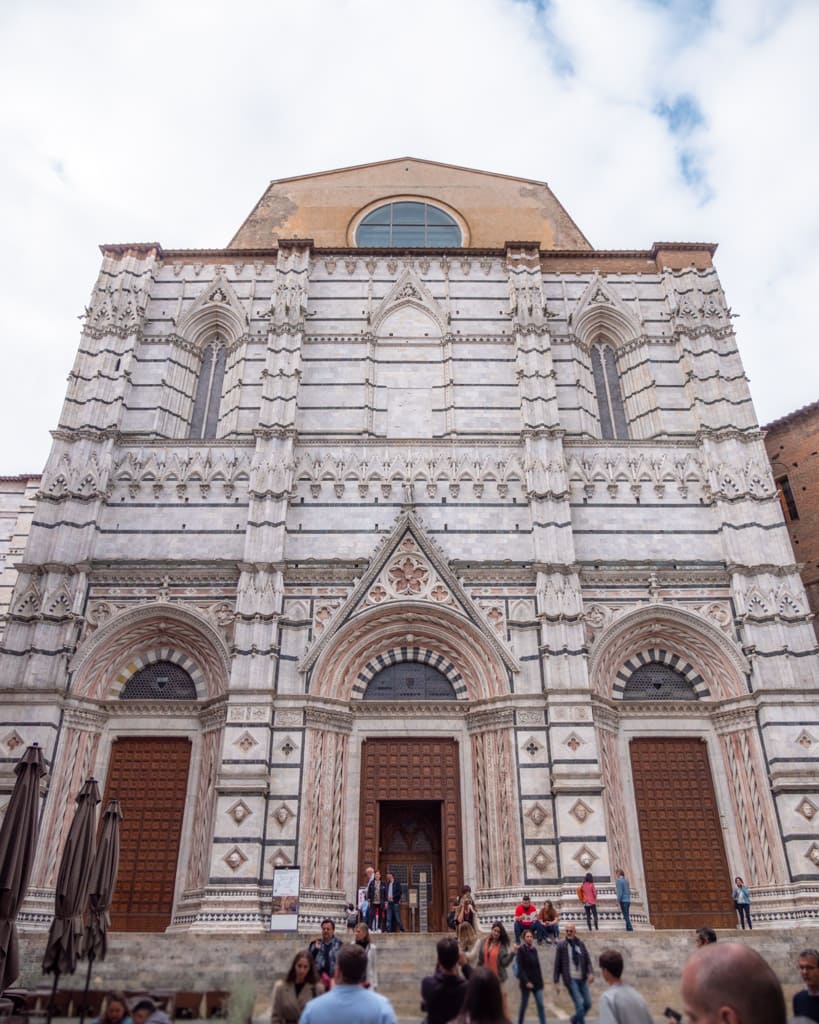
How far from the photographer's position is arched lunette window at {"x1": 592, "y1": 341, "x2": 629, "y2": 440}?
22.0 m

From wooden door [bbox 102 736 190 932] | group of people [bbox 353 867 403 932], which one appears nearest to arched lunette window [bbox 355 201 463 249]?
wooden door [bbox 102 736 190 932]

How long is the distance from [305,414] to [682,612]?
10.9 meters

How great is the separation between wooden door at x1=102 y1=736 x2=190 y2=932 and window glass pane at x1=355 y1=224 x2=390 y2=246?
1665 cm

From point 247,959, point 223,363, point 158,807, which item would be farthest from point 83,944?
point 223,363

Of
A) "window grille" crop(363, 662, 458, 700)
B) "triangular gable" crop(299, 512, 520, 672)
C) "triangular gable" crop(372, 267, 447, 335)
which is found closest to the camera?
"triangular gable" crop(299, 512, 520, 672)

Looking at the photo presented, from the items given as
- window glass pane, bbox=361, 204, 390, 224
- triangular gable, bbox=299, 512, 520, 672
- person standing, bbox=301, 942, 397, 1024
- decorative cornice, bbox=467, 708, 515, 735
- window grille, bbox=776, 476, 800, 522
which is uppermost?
window glass pane, bbox=361, 204, 390, 224

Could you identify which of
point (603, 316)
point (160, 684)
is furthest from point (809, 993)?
point (603, 316)

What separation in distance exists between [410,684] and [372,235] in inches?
605

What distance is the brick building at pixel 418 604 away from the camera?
1602 cm

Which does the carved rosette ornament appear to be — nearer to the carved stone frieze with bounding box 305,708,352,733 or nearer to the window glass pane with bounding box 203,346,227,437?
the carved stone frieze with bounding box 305,708,352,733

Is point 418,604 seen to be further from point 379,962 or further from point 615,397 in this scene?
point 615,397

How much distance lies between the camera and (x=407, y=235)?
25.9 meters

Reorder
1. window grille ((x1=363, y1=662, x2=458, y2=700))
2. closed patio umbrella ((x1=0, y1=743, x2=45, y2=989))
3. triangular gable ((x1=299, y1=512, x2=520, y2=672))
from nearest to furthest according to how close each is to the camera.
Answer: closed patio umbrella ((x1=0, y1=743, x2=45, y2=989)), triangular gable ((x1=299, y1=512, x2=520, y2=672)), window grille ((x1=363, y1=662, x2=458, y2=700))

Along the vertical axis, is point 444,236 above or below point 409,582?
above
